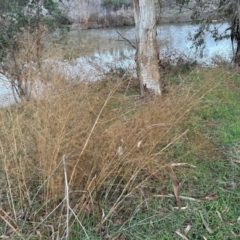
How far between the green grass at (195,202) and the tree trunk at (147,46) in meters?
1.59

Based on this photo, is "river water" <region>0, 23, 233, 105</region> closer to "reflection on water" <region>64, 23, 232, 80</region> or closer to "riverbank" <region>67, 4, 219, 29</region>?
"reflection on water" <region>64, 23, 232, 80</region>

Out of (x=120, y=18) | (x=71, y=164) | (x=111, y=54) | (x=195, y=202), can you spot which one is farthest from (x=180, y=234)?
(x=120, y=18)

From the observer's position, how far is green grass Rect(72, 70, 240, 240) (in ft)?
7.50

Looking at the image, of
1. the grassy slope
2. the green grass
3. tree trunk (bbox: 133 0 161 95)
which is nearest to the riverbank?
tree trunk (bbox: 133 0 161 95)

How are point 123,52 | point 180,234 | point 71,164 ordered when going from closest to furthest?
1. point 180,234
2. point 71,164
3. point 123,52

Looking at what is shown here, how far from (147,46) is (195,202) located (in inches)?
113

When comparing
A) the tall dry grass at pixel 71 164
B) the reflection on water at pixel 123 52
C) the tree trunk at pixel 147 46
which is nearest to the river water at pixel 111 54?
the reflection on water at pixel 123 52

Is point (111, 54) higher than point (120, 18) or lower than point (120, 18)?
lower

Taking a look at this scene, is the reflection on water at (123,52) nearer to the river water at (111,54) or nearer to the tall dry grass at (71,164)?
the river water at (111,54)

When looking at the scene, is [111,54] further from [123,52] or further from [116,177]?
[116,177]

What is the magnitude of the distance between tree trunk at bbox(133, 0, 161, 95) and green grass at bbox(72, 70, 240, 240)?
5.21ft

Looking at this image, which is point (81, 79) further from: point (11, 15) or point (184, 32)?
point (184, 32)

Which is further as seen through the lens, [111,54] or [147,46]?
[111,54]

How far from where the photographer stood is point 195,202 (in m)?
2.51
